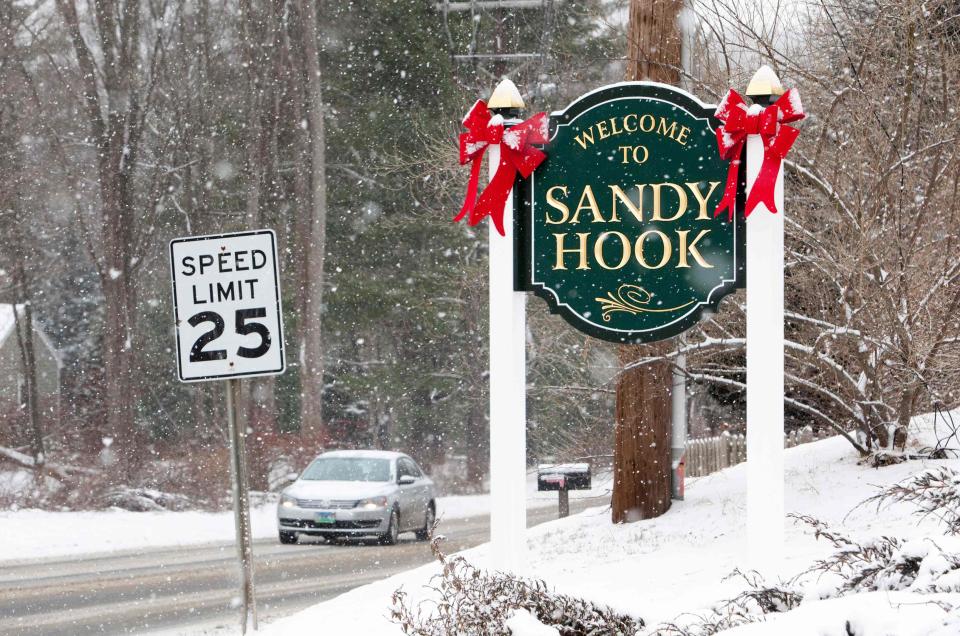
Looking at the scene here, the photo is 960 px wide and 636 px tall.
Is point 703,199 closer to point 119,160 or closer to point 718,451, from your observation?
point 718,451

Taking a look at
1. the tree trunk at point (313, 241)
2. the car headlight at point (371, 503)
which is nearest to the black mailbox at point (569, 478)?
the car headlight at point (371, 503)

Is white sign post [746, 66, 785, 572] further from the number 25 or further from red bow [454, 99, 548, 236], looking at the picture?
the number 25

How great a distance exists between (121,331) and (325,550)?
39.0 ft

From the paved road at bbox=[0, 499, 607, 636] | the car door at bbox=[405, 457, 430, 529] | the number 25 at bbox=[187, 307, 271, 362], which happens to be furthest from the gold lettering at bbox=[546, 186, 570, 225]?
the car door at bbox=[405, 457, 430, 529]

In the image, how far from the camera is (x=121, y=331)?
27.4m

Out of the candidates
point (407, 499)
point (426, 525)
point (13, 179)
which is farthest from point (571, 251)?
point (13, 179)

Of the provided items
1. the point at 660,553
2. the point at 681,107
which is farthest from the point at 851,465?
the point at 681,107

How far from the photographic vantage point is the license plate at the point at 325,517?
17141 mm

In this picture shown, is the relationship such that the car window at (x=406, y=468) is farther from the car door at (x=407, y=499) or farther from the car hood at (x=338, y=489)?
the car hood at (x=338, y=489)

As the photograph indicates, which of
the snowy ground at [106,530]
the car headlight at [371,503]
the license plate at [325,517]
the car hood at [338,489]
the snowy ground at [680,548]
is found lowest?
the snowy ground at [106,530]

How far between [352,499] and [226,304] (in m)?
10.1

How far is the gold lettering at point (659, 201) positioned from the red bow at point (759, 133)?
20 cm

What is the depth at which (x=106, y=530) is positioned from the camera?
2055 centimetres

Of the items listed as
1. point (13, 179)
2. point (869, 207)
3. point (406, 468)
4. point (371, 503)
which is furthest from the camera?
point (13, 179)
